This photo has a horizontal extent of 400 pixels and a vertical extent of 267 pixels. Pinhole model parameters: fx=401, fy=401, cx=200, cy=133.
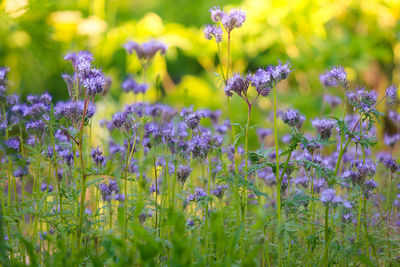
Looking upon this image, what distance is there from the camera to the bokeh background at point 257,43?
171 inches

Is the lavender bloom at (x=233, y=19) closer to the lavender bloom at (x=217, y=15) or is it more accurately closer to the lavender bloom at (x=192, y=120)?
the lavender bloom at (x=217, y=15)

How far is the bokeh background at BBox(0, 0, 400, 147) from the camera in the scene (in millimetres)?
4352

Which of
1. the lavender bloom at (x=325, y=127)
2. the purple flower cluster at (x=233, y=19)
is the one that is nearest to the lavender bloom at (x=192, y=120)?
the purple flower cluster at (x=233, y=19)

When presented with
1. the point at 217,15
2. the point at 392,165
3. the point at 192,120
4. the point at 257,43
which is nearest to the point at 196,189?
the point at 192,120

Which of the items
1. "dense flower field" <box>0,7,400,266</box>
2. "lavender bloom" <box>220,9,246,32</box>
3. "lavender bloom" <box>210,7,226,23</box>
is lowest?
"dense flower field" <box>0,7,400,266</box>

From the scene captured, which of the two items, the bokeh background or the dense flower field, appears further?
the bokeh background

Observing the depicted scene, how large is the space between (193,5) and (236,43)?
1.73 m

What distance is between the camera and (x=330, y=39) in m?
4.58

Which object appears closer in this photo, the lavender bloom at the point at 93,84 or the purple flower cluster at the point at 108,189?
the lavender bloom at the point at 93,84

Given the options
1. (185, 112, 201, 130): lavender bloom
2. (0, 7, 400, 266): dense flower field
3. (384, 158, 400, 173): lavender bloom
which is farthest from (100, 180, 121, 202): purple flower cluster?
(384, 158, 400, 173): lavender bloom

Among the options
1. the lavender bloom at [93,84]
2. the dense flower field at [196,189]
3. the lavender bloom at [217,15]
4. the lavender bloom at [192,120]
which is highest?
the lavender bloom at [217,15]

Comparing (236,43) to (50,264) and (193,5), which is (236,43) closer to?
(193,5)

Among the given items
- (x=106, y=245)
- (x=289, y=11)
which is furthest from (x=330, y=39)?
(x=106, y=245)

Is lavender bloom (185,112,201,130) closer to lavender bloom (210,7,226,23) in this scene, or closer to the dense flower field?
the dense flower field
